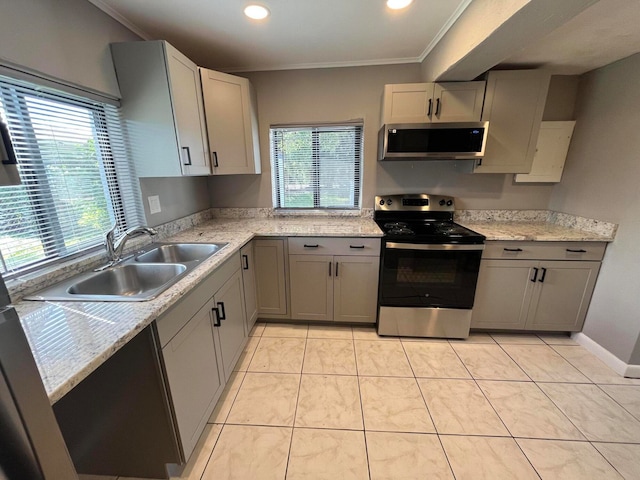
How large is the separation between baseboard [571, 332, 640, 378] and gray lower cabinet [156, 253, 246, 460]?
9.15 feet

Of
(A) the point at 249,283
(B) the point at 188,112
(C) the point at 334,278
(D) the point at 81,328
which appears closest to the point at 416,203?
(C) the point at 334,278

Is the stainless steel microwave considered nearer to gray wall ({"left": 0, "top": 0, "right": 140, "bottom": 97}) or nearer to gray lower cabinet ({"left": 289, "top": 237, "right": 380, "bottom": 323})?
gray lower cabinet ({"left": 289, "top": 237, "right": 380, "bottom": 323})

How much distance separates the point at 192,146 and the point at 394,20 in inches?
64.8

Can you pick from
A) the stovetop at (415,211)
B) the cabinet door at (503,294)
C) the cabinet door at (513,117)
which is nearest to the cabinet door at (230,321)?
the stovetop at (415,211)

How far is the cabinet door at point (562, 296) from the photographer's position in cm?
213

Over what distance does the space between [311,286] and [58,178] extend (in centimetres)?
180

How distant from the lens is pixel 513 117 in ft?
7.09

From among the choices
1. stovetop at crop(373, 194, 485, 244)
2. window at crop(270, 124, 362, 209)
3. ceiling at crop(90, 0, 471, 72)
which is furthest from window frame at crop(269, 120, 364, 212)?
ceiling at crop(90, 0, 471, 72)

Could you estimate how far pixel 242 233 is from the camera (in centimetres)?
218

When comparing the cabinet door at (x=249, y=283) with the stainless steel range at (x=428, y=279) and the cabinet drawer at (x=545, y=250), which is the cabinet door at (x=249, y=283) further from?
the cabinet drawer at (x=545, y=250)

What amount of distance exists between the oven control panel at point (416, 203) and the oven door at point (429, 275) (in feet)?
2.08

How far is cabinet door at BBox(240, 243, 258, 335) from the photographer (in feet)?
6.90

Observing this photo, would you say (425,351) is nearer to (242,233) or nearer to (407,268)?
(407,268)

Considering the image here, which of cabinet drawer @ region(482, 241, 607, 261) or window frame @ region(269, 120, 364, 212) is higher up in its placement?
Answer: window frame @ region(269, 120, 364, 212)
